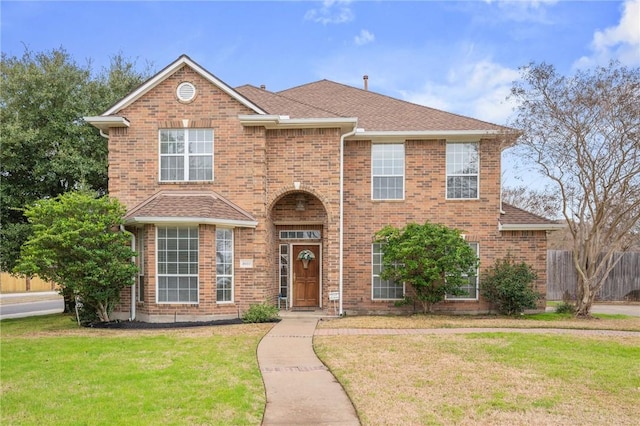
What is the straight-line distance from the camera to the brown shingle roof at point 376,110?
16.1 metres

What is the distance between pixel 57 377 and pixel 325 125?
9.88m

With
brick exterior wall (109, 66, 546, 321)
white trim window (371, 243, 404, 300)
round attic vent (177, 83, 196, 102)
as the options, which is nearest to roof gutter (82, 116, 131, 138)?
brick exterior wall (109, 66, 546, 321)

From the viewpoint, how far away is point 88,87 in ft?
61.8

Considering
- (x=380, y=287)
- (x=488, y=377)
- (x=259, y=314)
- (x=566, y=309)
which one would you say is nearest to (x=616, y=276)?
(x=566, y=309)

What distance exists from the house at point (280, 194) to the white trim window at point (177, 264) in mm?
28

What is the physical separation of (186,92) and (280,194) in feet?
13.6

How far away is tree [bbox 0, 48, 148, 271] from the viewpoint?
17.4 meters

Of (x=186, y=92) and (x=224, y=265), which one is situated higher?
(x=186, y=92)

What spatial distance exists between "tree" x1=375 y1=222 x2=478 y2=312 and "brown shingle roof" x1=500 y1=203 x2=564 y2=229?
6.16ft

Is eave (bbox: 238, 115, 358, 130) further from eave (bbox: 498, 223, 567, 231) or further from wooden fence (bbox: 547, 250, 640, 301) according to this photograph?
wooden fence (bbox: 547, 250, 640, 301)

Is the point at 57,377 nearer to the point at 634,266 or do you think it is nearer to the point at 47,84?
the point at 47,84

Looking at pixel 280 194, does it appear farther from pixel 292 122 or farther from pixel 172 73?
pixel 172 73

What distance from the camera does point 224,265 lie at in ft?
47.6

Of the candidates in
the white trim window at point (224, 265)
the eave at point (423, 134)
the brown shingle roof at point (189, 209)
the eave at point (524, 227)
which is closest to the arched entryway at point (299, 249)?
the brown shingle roof at point (189, 209)
